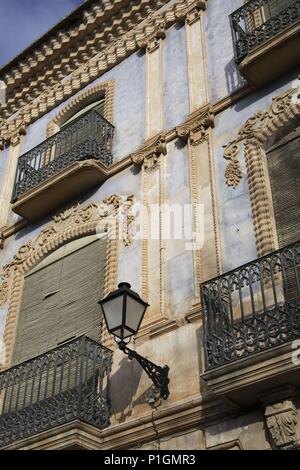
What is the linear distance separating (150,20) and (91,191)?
3.51 metres

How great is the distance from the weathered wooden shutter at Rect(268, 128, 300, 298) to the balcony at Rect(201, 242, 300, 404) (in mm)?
314

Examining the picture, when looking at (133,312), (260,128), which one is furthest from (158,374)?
(260,128)

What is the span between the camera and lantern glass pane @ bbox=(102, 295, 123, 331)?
7031 mm

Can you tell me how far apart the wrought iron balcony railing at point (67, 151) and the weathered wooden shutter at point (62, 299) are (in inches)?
56.4

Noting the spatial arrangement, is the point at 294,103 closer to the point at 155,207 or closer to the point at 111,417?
the point at 155,207

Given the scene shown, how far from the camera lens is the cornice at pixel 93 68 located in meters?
11.7

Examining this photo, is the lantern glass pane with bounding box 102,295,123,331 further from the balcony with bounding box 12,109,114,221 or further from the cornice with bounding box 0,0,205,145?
the cornice with bounding box 0,0,205,145

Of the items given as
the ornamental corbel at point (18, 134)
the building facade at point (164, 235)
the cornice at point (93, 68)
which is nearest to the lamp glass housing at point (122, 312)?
the building facade at point (164, 235)

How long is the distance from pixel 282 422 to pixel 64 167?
600cm

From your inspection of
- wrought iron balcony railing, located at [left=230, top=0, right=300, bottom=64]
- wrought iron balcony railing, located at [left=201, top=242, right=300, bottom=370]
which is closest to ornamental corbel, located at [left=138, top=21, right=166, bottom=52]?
wrought iron balcony railing, located at [left=230, top=0, right=300, bottom=64]

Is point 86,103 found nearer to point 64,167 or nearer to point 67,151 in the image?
point 67,151

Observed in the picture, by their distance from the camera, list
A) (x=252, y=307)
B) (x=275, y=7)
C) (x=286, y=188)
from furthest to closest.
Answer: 1. (x=275, y=7)
2. (x=286, y=188)
3. (x=252, y=307)

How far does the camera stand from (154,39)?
11.6 m

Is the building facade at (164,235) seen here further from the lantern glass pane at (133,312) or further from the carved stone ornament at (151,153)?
the lantern glass pane at (133,312)
